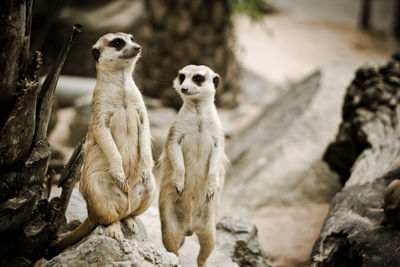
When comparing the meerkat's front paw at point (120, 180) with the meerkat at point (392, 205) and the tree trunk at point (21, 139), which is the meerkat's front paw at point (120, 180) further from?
the meerkat at point (392, 205)

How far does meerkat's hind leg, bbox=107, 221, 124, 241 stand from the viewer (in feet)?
7.59

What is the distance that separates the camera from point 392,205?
2.87m

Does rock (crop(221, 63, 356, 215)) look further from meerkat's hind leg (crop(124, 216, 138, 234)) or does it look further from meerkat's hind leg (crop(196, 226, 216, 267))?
meerkat's hind leg (crop(124, 216, 138, 234))

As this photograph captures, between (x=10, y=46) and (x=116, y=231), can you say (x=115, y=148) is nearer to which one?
(x=116, y=231)

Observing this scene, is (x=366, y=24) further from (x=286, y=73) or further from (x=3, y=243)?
(x=3, y=243)

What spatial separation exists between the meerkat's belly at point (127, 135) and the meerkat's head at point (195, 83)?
0.33 meters

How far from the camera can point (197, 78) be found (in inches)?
105

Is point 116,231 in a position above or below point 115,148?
below

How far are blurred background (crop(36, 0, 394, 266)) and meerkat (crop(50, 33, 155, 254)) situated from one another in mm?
398

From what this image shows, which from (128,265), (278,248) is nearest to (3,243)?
(128,265)

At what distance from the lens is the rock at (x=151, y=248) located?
2168mm

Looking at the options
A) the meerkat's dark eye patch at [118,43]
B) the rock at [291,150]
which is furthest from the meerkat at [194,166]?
the rock at [291,150]

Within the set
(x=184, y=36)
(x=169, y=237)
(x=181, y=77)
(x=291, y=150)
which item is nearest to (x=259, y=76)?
(x=184, y=36)

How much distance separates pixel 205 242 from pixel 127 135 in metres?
0.82
